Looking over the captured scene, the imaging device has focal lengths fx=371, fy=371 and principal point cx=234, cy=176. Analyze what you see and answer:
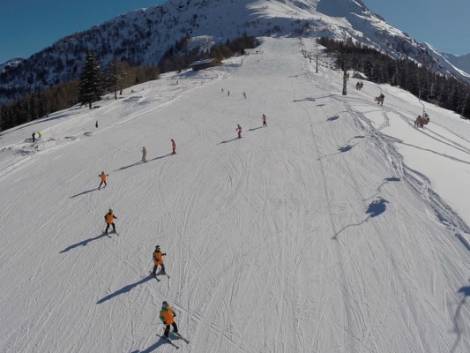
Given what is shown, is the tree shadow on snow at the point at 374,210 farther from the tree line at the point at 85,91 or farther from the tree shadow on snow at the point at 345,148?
the tree line at the point at 85,91

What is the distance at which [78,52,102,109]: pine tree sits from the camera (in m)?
52.8

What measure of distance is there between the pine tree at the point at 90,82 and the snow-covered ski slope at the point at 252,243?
2452 centimetres

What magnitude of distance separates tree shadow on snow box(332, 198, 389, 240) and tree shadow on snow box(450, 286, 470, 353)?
4623 mm

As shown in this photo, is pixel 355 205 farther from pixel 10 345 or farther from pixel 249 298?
pixel 10 345

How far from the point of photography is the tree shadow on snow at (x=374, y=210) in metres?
15.2

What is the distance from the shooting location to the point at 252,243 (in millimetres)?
14719

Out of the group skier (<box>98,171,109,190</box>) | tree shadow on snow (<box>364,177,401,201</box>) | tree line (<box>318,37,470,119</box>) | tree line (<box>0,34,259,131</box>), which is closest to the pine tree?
tree line (<box>0,34,259,131</box>)

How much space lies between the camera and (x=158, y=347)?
1034cm

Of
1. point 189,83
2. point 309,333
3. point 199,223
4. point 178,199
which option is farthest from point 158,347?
point 189,83

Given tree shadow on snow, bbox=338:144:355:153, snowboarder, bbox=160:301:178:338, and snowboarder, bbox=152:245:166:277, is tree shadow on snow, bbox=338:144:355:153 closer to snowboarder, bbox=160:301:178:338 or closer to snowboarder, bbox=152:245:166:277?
snowboarder, bbox=152:245:166:277

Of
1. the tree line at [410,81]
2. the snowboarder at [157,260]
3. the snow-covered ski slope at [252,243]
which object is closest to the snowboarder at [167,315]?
the snow-covered ski slope at [252,243]

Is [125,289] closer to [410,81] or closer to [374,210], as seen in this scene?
[374,210]

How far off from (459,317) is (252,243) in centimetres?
719

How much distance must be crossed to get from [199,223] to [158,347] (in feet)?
22.9
